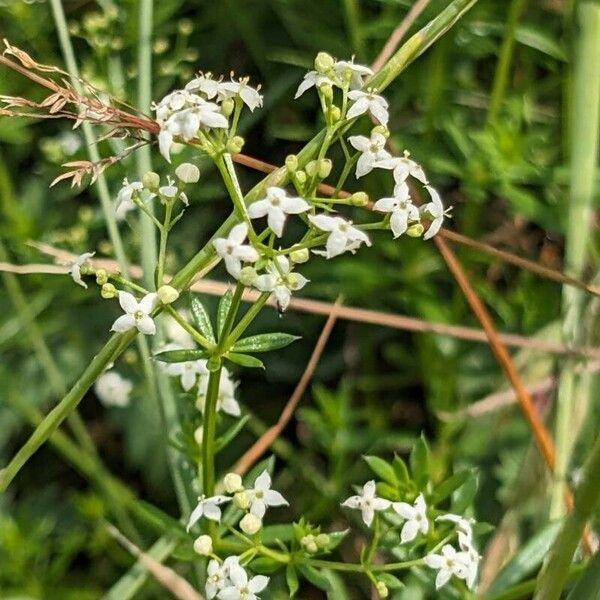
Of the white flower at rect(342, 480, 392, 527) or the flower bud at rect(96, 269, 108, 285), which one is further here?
the white flower at rect(342, 480, 392, 527)

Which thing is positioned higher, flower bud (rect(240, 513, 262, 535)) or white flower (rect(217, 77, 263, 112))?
white flower (rect(217, 77, 263, 112))

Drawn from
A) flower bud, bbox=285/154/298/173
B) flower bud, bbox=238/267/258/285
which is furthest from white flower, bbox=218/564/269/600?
flower bud, bbox=285/154/298/173

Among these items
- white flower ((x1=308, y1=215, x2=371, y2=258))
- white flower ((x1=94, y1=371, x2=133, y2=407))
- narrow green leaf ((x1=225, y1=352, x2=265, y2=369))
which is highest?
white flower ((x1=308, y1=215, x2=371, y2=258))

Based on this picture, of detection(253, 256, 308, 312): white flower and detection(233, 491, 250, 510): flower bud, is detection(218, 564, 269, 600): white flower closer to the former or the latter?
detection(233, 491, 250, 510): flower bud

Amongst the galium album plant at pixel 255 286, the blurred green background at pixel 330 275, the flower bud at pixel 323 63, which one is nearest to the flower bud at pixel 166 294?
the galium album plant at pixel 255 286

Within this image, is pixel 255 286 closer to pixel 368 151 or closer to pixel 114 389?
pixel 368 151

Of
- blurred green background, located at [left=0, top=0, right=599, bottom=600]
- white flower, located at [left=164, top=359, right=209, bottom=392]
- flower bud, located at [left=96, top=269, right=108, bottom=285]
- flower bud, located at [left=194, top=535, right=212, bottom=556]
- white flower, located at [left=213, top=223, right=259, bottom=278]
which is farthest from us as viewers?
blurred green background, located at [left=0, top=0, right=599, bottom=600]
